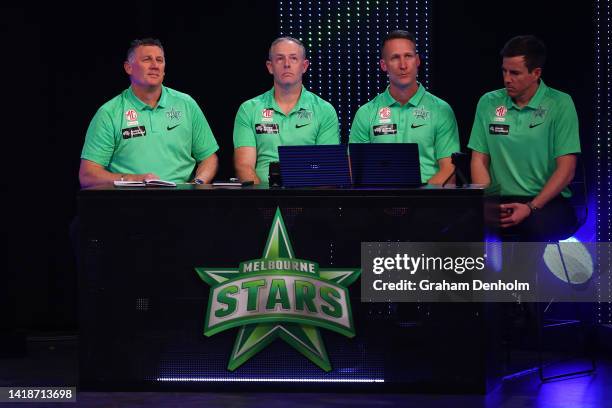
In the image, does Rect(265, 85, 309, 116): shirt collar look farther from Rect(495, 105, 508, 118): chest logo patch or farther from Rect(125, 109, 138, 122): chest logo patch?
Rect(495, 105, 508, 118): chest logo patch

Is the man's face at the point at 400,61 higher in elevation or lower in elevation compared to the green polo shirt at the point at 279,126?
higher

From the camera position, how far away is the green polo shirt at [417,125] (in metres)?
7.64

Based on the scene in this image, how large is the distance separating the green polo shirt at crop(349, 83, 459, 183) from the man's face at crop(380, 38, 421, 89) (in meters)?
0.16

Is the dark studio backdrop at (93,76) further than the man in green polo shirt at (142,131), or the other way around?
the dark studio backdrop at (93,76)

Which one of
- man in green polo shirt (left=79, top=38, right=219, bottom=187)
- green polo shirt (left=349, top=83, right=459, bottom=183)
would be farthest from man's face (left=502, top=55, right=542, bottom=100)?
man in green polo shirt (left=79, top=38, right=219, bottom=187)

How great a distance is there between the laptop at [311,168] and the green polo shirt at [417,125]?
135cm

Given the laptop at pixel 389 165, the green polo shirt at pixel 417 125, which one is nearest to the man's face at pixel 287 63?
the green polo shirt at pixel 417 125

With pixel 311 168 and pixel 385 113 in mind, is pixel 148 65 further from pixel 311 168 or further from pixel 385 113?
pixel 311 168

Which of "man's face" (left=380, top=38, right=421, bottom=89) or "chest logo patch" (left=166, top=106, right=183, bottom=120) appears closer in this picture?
"man's face" (left=380, top=38, right=421, bottom=89)

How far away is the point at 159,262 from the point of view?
6281mm

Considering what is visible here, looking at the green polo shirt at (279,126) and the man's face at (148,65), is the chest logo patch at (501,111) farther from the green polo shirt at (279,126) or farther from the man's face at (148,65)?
the man's face at (148,65)

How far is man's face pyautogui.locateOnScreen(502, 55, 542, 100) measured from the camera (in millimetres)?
7246

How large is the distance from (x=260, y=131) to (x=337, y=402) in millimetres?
2329

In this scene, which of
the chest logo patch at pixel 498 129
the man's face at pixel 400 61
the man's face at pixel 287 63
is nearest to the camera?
the chest logo patch at pixel 498 129
